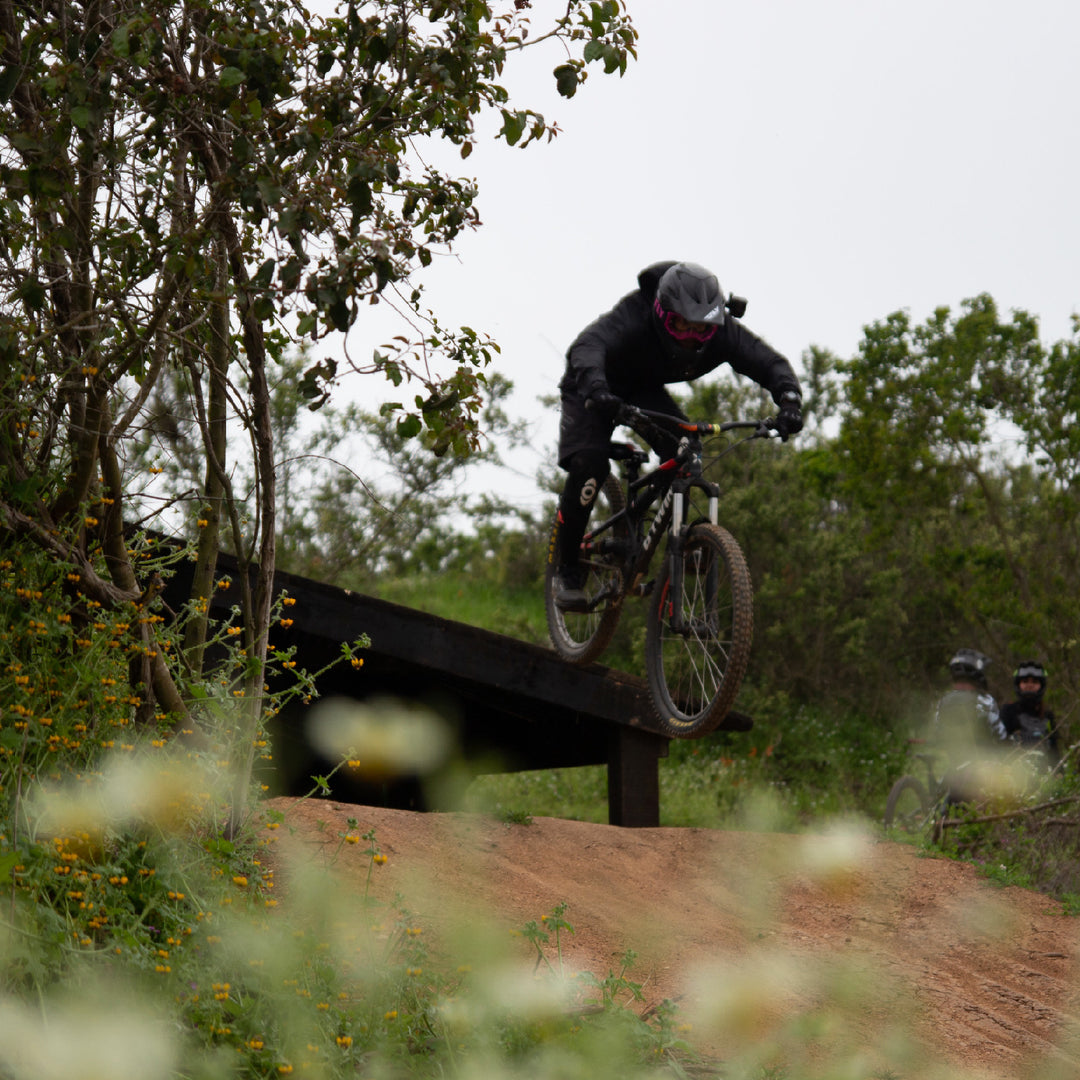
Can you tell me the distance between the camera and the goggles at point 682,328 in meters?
6.31

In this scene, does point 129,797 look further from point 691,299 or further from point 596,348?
point 691,299

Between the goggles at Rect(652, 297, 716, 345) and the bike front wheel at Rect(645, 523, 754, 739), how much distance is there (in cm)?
93

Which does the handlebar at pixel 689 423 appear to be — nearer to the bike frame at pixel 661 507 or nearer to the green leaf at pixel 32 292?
the bike frame at pixel 661 507

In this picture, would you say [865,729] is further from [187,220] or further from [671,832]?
[187,220]

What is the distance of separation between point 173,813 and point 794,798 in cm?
1243

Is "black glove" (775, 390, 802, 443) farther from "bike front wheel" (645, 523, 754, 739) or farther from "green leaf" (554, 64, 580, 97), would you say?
"green leaf" (554, 64, 580, 97)

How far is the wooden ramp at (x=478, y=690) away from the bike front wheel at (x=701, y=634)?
1.52m

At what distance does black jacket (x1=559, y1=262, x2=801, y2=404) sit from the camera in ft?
21.6

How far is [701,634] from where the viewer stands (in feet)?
20.6

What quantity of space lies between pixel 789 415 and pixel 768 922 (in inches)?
99.9

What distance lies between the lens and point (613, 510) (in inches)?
316

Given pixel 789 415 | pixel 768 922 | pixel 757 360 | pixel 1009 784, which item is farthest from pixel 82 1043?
pixel 1009 784

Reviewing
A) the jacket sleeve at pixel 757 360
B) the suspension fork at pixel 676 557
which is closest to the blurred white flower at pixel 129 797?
the suspension fork at pixel 676 557

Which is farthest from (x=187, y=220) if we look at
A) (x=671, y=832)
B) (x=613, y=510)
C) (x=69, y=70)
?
(x=671, y=832)
